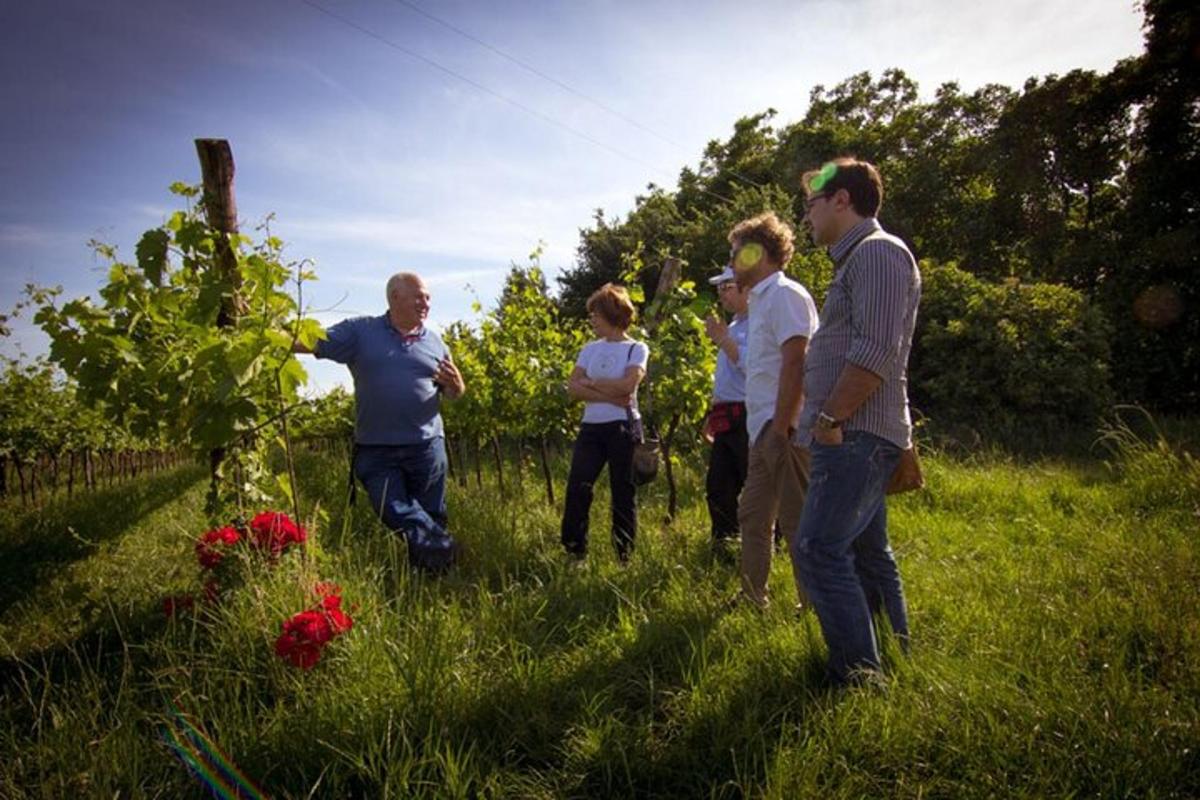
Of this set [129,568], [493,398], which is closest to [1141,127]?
[493,398]

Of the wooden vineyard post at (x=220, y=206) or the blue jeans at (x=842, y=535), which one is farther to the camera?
the wooden vineyard post at (x=220, y=206)

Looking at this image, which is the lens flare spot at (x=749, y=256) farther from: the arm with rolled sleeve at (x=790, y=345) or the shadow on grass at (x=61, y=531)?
the shadow on grass at (x=61, y=531)

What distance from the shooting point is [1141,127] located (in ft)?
38.3

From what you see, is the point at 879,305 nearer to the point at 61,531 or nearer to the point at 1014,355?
the point at 61,531

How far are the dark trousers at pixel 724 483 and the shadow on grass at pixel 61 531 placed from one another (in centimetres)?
349

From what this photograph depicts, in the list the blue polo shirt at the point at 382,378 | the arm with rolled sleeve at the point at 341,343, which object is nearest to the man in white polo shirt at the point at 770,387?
the blue polo shirt at the point at 382,378

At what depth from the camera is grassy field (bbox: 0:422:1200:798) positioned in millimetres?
1712

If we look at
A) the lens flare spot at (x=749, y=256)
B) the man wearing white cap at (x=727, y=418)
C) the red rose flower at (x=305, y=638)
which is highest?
the lens flare spot at (x=749, y=256)

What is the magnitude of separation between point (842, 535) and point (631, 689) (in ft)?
3.23

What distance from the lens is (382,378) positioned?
361 cm

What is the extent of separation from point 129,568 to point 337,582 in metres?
2.66

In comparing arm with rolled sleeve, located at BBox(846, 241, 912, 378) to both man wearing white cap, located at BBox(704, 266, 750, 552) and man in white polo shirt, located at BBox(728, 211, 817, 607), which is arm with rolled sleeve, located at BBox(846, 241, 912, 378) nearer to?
man in white polo shirt, located at BBox(728, 211, 817, 607)

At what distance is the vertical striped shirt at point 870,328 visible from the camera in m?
1.91

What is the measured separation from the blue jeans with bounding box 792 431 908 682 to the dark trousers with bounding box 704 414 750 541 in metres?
1.51
